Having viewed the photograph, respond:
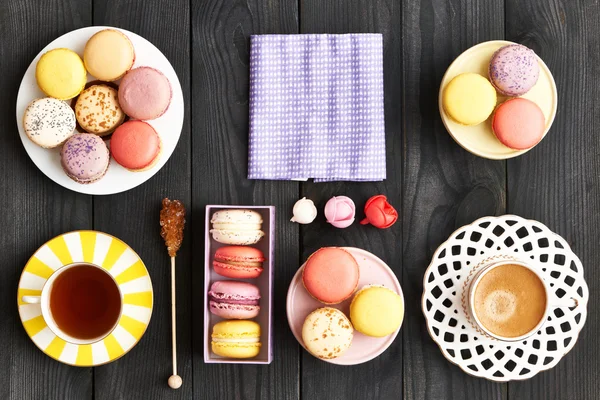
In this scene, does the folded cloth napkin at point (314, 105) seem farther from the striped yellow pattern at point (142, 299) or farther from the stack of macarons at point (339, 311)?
the striped yellow pattern at point (142, 299)

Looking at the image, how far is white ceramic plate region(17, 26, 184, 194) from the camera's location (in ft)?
3.77

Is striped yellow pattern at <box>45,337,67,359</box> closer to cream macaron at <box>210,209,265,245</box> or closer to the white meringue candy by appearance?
cream macaron at <box>210,209,265,245</box>

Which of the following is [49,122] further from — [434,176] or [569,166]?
[569,166]

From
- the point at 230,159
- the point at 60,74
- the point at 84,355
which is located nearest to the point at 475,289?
the point at 230,159

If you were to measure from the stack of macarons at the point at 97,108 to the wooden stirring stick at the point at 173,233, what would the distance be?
90mm

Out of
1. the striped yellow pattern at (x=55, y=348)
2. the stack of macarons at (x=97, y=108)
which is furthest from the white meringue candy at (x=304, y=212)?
the striped yellow pattern at (x=55, y=348)


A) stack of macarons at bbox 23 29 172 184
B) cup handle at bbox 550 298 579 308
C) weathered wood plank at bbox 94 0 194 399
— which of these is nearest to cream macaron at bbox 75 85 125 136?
stack of macarons at bbox 23 29 172 184

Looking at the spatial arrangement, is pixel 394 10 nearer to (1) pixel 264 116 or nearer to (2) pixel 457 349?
(1) pixel 264 116

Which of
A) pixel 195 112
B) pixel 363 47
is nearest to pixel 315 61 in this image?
pixel 363 47

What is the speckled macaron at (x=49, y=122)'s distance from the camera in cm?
112

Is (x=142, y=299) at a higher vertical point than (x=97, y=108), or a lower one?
lower

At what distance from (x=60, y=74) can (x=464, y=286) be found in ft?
2.65

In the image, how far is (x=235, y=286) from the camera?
111 cm

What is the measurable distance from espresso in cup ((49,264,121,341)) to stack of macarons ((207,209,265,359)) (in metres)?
0.17
